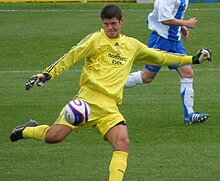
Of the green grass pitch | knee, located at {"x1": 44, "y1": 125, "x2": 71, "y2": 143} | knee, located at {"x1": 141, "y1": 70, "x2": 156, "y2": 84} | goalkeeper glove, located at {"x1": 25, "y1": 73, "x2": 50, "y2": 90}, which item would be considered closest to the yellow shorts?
knee, located at {"x1": 44, "y1": 125, "x2": 71, "y2": 143}

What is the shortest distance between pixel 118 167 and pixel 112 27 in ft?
4.86

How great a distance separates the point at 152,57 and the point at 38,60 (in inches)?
416

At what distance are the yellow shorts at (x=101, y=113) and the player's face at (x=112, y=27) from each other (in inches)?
23.8

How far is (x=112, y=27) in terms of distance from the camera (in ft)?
32.2

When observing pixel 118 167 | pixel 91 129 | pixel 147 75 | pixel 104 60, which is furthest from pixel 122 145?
pixel 147 75

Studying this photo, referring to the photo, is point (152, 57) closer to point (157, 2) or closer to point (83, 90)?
point (83, 90)

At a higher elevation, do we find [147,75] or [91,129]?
[147,75]

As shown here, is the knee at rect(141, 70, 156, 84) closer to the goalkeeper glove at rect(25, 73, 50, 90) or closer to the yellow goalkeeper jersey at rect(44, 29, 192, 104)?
the yellow goalkeeper jersey at rect(44, 29, 192, 104)

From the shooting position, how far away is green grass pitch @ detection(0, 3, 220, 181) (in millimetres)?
10438

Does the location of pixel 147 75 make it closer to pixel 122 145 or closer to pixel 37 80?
pixel 122 145

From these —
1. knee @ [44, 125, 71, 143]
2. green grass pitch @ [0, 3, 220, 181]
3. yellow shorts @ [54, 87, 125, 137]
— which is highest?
yellow shorts @ [54, 87, 125, 137]

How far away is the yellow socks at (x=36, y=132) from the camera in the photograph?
32.7 ft

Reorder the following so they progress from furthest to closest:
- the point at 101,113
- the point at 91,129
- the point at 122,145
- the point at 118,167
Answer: the point at 91,129 < the point at 101,113 < the point at 122,145 < the point at 118,167

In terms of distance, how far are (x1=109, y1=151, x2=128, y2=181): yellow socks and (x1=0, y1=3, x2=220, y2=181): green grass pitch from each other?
2.52ft
